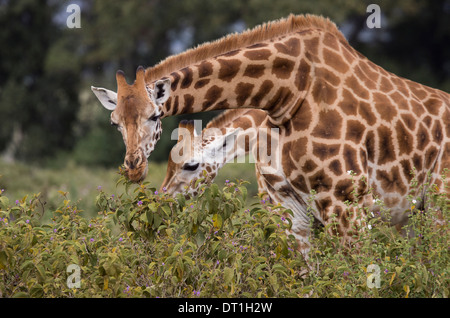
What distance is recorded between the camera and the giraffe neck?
5727 mm

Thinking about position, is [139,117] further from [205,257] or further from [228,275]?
[228,275]

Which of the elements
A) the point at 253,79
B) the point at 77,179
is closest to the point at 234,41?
the point at 253,79

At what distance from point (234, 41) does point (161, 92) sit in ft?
2.97

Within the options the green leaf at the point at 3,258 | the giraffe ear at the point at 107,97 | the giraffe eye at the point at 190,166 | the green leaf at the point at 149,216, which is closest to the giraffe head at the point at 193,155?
the giraffe eye at the point at 190,166

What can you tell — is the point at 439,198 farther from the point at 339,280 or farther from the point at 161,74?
the point at 161,74

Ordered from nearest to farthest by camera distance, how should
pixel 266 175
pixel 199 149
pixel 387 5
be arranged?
1. pixel 266 175
2. pixel 199 149
3. pixel 387 5

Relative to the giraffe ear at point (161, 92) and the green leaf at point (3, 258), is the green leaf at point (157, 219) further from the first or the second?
the green leaf at point (3, 258)

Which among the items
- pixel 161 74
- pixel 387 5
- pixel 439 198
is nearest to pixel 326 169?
pixel 439 198

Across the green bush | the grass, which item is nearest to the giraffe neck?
the green bush

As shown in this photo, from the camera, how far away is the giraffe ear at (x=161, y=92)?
17.9ft

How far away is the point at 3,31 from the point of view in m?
30.5

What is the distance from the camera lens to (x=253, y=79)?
5828 mm

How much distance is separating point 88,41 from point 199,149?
23749 mm

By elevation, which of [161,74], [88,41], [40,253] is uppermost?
[88,41]
